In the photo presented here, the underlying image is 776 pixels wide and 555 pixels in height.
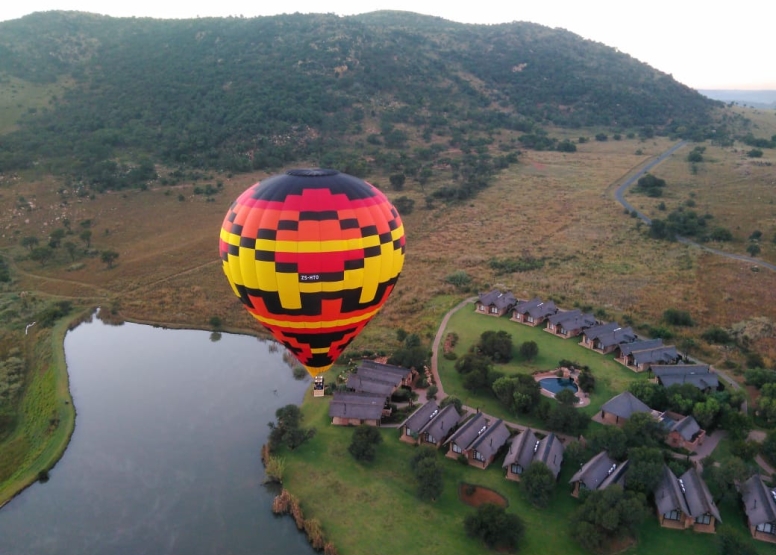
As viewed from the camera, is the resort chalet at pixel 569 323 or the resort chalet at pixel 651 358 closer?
the resort chalet at pixel 651 358

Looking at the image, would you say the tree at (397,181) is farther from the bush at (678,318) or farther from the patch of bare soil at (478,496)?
the patch of bare soil at (478,496)

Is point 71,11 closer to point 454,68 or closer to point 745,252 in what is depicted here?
point 454,68

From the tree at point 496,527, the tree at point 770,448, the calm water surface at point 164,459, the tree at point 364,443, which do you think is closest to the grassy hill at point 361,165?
the calm water surface at point 164,459

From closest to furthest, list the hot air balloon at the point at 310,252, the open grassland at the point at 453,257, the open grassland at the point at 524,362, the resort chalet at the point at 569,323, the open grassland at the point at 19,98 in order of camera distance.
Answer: the hot air balloon at the point at 310,252 < the open grassland at the point at 524,362 < the resort chalet at the point at 569,323 < the open grassland at the point at 453,257 < the open grassland at the point at 19,98

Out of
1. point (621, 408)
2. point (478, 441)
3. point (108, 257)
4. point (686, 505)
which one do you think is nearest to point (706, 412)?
point (621, 408)

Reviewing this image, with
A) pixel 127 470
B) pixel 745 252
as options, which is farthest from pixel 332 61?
pixel 127 470

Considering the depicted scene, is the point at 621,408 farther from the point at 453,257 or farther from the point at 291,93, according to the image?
the point at 291,93

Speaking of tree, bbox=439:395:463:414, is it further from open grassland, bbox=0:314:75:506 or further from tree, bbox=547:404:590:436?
open grassland, bbox=0:314:75:506

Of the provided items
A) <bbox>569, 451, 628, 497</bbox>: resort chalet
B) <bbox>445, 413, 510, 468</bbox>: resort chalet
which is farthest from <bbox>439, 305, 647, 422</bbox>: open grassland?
<bbox>569, 451, 628, 497</bbox>: resort chalet
